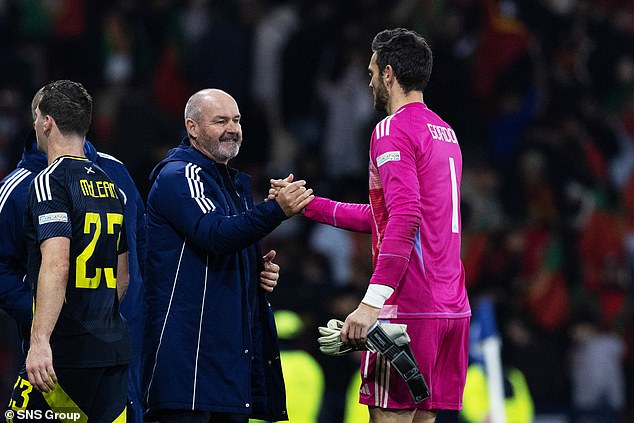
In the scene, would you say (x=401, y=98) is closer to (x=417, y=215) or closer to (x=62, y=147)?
(x=417, y=215)

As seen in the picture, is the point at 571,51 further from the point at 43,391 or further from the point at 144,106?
the point at 43,391

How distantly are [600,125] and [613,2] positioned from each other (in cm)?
183

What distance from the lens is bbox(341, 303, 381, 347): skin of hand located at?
497 centimetres

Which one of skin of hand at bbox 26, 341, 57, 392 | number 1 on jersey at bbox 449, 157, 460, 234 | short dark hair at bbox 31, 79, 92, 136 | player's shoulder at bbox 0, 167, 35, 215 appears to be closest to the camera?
skin of hand at bbox 26, 341, 57, 392

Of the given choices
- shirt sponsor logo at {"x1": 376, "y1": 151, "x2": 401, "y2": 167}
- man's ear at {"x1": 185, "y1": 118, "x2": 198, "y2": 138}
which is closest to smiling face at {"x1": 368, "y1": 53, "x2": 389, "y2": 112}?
shirt sponsor logo at {"x1": 376, "y1": 151, "x2": 401, "y2": 167}

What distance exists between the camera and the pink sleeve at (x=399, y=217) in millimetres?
5020

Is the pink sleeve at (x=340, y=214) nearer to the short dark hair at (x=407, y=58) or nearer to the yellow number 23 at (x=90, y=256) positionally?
the short dark hair at (x=407, y=58)

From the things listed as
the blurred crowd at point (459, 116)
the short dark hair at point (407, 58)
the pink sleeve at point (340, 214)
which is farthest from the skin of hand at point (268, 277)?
the blurred crowd at point (459, 116)

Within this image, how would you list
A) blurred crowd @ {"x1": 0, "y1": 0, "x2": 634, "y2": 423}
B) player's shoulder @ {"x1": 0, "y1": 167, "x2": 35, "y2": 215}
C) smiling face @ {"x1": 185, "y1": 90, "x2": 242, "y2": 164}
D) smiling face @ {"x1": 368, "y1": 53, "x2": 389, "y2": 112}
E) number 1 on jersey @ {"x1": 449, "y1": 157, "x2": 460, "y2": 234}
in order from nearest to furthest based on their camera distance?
number 1 on jersey @ {"x1": 449, "y1": 157, "x2": 460, "y2": 234}, smiling face @ {"x1": 368, "y1": 53, "x2": 389, "y2": 112}, player's shoulder @ {"x1": 0, "y1": 167, "x2": 35, "y2": 215}, smiling face @ {"x1": 185, "y1": 90, "x2": 242, "y2": 164}, blurred crowd @ {"x1": 0, "y1": 0, "x2": 634, "y2": 423}

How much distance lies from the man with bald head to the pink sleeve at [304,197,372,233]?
20 cm

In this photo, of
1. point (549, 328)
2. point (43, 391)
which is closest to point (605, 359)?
Answer: point (549, 328)

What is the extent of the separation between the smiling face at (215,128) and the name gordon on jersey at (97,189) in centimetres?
64

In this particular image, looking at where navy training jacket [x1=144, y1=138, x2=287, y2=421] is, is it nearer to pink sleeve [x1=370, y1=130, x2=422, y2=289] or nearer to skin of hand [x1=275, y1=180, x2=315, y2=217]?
skin of hand [x1=275, y1=180, x2=315, y2=217]

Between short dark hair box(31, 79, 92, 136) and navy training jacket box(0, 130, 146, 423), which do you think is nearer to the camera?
short dark hair box(31, 79, 92, 136)
